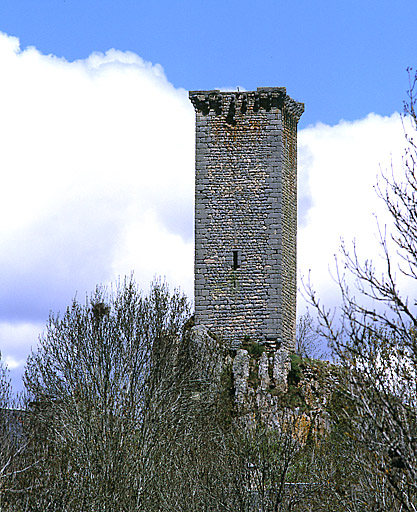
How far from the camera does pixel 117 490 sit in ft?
69.4

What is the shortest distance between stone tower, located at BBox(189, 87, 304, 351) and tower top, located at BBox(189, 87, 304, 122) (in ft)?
0.11

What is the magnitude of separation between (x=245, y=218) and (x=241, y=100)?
12.7ft

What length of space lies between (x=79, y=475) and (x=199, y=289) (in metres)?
11.8

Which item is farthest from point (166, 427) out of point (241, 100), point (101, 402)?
point (241, 100)

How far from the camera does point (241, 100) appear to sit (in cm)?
3347

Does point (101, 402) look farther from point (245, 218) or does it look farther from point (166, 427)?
point (245, 218)

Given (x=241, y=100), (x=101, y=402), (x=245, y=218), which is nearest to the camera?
(x=101, y=402)

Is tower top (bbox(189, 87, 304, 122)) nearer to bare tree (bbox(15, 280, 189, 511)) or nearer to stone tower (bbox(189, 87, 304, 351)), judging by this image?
stone tower (bbox(189, 87, 304, 351))

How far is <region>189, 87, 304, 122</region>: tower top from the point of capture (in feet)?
109

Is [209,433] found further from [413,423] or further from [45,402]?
[413,423]

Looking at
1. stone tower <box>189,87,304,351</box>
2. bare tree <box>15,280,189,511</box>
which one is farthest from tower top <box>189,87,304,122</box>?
bare tree <box>15,280,189,511</box>

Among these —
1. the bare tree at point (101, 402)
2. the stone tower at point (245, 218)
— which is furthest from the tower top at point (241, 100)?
the bare tree at point (101, 402)

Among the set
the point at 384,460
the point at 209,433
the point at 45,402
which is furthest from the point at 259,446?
the point at 384,460

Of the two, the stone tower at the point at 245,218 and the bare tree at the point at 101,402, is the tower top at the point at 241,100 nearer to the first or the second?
the stone tower at the point at 245,218
